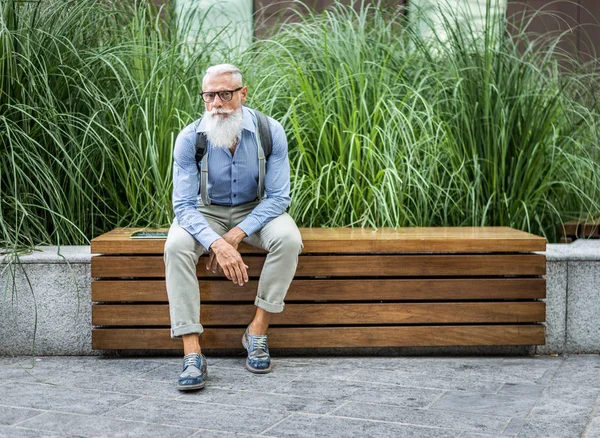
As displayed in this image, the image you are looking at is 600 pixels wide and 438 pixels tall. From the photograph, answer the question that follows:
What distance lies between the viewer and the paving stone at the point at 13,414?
371 cm

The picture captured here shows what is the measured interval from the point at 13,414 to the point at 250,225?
150 cm

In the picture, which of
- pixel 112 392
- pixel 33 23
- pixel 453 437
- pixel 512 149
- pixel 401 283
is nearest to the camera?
pixel 453 437

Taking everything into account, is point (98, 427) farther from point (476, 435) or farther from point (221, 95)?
point (221, 95)

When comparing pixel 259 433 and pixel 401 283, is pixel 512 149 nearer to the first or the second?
pixel 401 283

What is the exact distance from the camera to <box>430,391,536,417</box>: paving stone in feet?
12.8

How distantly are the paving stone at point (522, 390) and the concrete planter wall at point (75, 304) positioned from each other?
0.67 metres

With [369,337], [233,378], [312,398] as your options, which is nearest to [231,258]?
[233,378]

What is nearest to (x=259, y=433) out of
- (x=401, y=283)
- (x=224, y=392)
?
(x=224, y=392)

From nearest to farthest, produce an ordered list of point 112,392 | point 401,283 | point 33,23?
point 112,392
point 401,283
point 33,23

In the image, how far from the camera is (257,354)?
15.0 ft

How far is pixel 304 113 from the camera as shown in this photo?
5.74m

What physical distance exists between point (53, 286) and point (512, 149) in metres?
2.97

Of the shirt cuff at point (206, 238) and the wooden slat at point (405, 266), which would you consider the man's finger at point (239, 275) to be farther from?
the wooden slat at point (405, 266)

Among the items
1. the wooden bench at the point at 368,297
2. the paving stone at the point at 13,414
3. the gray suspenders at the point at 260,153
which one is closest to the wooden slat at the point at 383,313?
the wooden bench at the point at 368,297
